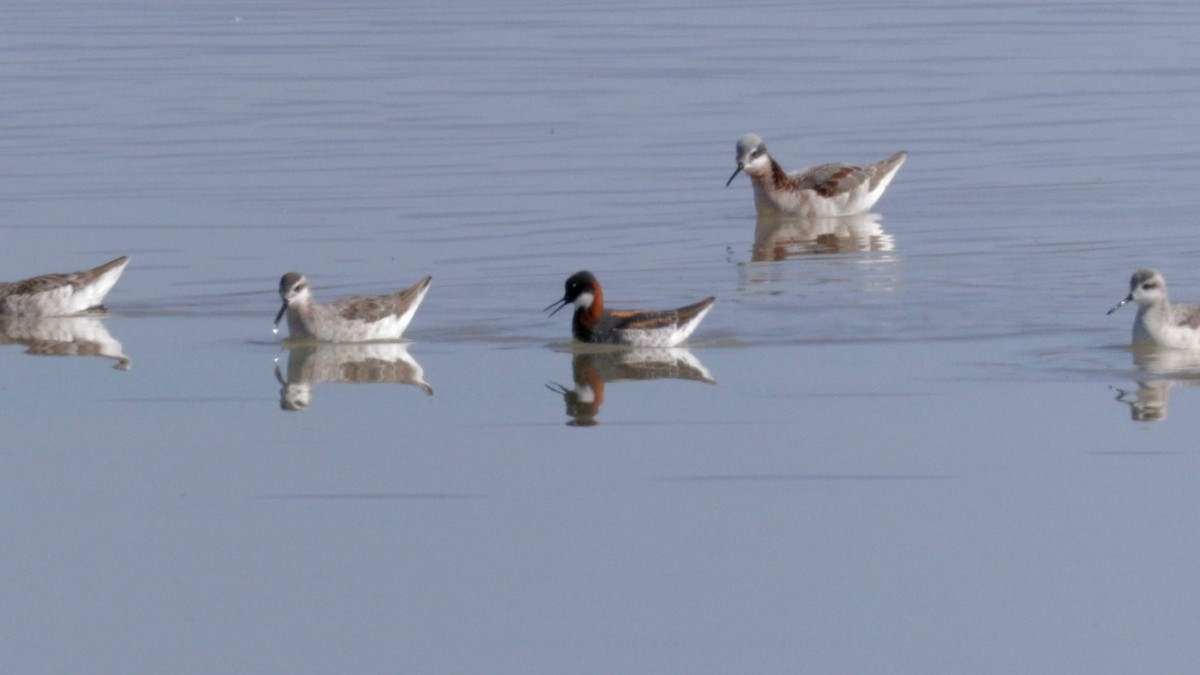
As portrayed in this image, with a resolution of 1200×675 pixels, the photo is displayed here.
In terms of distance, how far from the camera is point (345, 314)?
17.0 meters

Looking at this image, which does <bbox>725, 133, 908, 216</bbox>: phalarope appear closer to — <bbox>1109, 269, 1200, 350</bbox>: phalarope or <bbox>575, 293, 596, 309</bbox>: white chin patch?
<bbox>575, 293, 596, 309</bbox>: white chin patch

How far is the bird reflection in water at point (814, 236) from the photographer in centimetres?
2177

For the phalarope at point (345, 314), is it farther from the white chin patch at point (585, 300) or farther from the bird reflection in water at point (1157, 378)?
the bird reflection in water at point (1157, 378)

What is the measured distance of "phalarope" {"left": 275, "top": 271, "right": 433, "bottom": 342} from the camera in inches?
664

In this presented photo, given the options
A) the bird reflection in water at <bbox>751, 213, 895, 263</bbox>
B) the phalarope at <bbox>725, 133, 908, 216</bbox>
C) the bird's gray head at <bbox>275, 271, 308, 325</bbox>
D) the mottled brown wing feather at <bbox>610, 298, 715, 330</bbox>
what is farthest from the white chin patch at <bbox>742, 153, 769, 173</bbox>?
the bird's gray head at <bbox>275, 271, 308, 325</bbox>

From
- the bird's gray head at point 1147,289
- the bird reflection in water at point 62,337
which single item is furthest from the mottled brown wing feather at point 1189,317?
the bird reflection in water at point 62,337

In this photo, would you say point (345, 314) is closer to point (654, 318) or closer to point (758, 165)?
point (654, 318)

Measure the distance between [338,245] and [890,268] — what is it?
5260 mm

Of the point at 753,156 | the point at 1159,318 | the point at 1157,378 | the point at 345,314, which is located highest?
the point at 753,156

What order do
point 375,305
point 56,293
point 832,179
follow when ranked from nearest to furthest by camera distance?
point 375,305
point 56,293
point 832,179

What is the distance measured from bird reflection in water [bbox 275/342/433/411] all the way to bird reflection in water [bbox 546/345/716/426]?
1.05 meters

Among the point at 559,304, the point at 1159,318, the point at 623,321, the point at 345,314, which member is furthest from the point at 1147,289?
the point at 345,314

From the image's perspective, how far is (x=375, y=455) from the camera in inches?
509

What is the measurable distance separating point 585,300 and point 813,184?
8.23 metres
